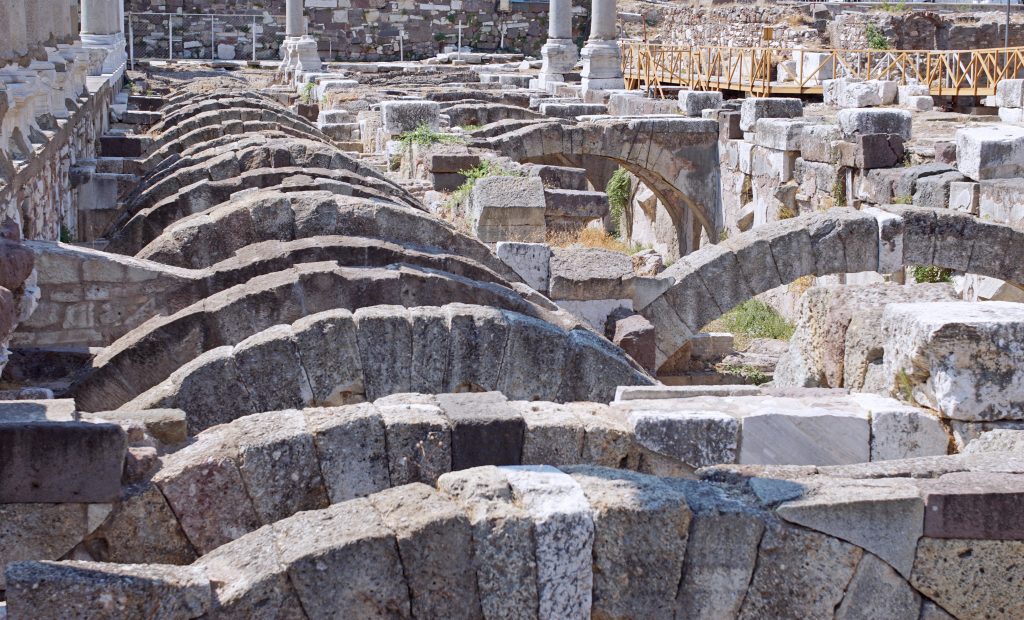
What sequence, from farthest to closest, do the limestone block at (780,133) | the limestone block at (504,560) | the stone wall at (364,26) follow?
the stone wall at (364,26), the limestone block at (780,133), the limestone block at (504,560)

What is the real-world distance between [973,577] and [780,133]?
492 inches

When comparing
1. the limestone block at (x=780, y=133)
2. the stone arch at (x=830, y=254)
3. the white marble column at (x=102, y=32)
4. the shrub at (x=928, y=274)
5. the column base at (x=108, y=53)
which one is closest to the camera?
the stone arch at (x=830, y=254)

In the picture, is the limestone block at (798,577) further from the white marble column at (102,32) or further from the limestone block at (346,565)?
the white marble column at (102,32)

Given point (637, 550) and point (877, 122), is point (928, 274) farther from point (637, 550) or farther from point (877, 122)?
point (637, 550)

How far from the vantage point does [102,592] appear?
3.44 m

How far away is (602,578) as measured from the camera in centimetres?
396

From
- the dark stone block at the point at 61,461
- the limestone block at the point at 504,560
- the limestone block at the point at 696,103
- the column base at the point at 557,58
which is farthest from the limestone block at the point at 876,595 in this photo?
the column base at the point at 557,58

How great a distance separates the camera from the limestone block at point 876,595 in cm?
408

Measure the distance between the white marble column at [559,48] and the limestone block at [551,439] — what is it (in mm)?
20978

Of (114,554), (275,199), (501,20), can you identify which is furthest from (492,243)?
(501,20)

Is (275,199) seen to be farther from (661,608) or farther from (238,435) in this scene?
(661,608)

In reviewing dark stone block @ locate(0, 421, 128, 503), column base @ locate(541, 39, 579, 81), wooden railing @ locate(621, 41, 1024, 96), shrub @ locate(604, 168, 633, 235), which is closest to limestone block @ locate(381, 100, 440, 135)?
shrub @ locate(604, 168, 633, 235)

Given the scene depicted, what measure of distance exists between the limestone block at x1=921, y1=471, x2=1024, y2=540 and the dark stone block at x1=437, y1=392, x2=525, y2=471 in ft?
5.45

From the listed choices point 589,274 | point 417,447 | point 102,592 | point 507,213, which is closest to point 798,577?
point 417,447
